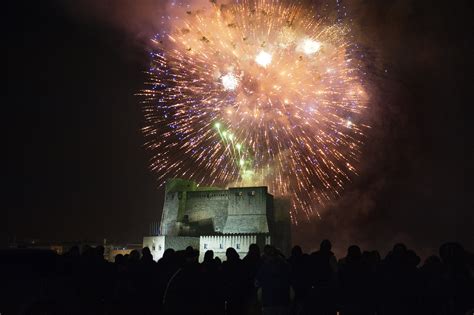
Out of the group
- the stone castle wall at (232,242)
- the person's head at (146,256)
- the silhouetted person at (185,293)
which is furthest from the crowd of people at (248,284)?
the stone castle wall at (232,242)

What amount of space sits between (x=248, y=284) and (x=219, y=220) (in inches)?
1346

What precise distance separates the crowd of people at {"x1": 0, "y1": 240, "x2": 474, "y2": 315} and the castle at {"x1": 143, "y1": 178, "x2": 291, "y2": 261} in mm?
29264

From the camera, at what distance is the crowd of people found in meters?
7.65


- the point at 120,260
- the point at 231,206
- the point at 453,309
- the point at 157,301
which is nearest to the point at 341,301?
the point at 453,309

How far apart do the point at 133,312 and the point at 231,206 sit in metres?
33.7

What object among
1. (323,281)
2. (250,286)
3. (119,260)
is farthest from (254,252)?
(119,260)

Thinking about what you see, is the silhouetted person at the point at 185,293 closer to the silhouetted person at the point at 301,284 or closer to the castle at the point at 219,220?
the silhouetted person at the point at 301,284

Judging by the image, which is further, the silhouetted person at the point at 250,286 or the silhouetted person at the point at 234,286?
the silhouetted person at the point at 250,286

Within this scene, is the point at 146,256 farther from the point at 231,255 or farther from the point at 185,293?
the point at 185,293

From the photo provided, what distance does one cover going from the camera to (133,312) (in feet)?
27.1

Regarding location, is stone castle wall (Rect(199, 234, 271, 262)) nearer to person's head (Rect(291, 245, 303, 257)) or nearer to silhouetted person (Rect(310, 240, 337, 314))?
person's head (Rect(291, 245, 303, 257))

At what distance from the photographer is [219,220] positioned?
42906mm

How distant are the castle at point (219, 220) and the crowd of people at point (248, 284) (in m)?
29.3

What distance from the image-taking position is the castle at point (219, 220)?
39344mm
